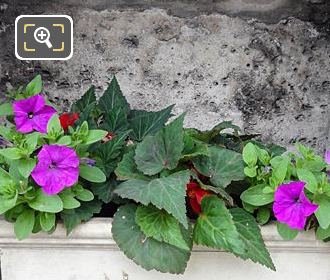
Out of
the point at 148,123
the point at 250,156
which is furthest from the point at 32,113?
the point at 250,156

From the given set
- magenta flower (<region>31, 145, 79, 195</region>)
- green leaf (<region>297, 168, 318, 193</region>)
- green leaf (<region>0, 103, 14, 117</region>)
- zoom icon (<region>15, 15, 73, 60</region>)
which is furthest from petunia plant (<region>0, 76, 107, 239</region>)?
green leaf (<region>297, 168, 318, 193</region>)

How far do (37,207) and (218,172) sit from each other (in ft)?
1.36

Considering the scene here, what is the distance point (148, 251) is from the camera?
1.46m

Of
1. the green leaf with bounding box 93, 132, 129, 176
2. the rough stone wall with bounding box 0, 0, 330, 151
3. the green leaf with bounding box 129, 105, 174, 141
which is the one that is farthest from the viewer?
the rough stone wall with bounding box 0, 0, 330, 151

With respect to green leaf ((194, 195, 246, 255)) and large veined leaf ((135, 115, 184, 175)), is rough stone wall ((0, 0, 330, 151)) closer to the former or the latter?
large veined leaf ((135, 115, 184, 175))

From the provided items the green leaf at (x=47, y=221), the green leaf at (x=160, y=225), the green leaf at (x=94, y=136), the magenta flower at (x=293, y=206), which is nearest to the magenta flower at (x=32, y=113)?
the green leaf at (x=94, y=136)

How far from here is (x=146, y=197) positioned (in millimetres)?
1448

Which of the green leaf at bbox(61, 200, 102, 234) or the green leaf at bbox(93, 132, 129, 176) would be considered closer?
the green leaf at bbox(61, 200, 102, 234)

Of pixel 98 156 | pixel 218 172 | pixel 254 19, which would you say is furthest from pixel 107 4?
pixel 218 172

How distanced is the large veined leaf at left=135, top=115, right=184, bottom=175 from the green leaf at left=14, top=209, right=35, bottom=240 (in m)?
0.26

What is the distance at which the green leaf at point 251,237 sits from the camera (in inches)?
57.5

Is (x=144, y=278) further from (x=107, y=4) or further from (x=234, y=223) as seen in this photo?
(x=107, y=4)

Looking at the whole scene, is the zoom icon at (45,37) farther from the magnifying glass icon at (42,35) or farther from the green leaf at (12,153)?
the green leaf at (12,153)

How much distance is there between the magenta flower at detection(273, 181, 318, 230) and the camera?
146cm
